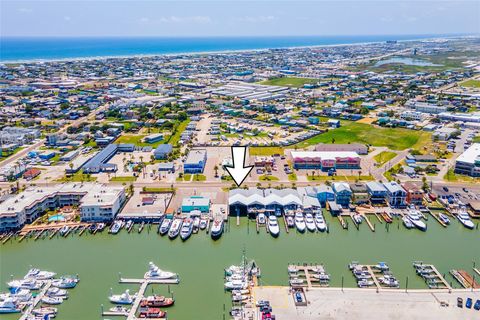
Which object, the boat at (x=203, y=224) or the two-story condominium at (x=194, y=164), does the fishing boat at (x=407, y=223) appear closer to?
the boat at (x=203, y=224)

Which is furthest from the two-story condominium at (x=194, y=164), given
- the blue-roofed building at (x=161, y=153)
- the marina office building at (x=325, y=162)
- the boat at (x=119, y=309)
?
the boat at (x=119, y=309)

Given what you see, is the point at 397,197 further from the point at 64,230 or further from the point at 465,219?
the point at 64,230

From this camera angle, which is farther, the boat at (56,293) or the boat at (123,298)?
the boat at (56,293)

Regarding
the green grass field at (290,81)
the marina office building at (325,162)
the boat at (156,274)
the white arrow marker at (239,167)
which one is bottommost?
the boat at (156,274)

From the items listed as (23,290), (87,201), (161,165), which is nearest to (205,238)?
(87,201)

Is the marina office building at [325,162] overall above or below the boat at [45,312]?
above

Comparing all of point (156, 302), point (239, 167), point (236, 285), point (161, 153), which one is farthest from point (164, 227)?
point (161, 153)

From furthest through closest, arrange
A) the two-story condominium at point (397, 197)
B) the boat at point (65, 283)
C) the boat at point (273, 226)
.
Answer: the two-story condominium at point (397, 197)
the boat at point (273, 226)
the boat at point (65, 283)
